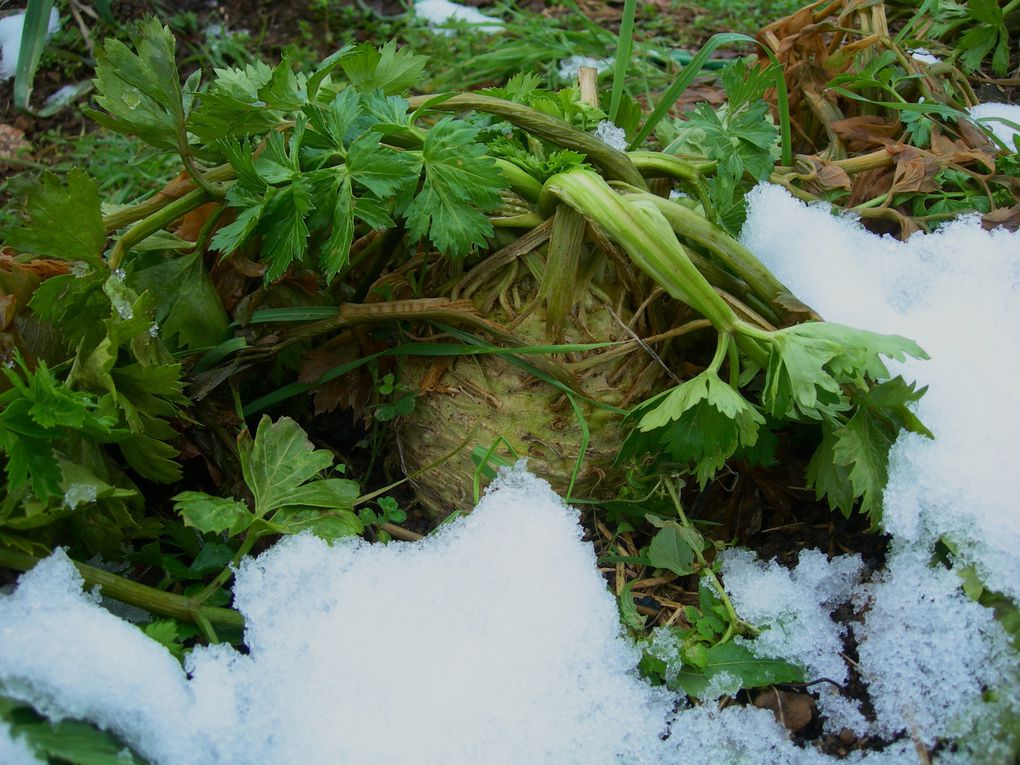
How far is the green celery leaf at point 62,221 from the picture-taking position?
1161 millimetres

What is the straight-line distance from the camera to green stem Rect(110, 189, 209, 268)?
130 centimetres

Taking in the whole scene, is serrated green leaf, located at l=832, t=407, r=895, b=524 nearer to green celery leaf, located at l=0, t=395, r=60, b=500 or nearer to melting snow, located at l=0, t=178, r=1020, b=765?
melting snow, located at l=0, t=178, r=1020, b=765

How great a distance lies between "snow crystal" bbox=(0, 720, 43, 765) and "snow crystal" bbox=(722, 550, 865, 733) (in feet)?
3.12

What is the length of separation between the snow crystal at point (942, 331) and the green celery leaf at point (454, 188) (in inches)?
21.6

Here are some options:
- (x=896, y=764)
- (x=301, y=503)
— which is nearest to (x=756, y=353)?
(x=896, y=764)

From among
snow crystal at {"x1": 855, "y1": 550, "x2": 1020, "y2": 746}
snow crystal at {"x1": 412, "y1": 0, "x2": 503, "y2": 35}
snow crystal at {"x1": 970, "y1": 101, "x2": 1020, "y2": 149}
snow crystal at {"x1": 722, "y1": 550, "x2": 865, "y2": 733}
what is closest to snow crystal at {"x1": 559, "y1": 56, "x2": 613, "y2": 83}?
snow crystal at {"x1": 412, "y1": 0, "x2": 503, "y2": 35}

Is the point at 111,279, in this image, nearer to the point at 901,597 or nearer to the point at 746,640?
the point at 746,640

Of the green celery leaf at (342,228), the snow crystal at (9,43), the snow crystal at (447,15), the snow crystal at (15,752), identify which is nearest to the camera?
the snow crystal at (15,752)

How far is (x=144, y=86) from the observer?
1.24 meters

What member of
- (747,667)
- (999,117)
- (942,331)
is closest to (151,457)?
(747,667)

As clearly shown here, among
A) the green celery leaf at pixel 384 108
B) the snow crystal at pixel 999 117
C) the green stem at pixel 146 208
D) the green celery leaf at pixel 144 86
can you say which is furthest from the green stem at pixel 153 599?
the snow crystal at pixel 999 117

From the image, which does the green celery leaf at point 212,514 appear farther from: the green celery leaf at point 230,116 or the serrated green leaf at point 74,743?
the green celery leaf at point 230,116

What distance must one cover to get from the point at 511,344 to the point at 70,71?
1.83m

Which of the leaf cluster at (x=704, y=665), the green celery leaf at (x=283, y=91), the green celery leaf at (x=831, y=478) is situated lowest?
the leaf cluster at (x=704, y=665)
